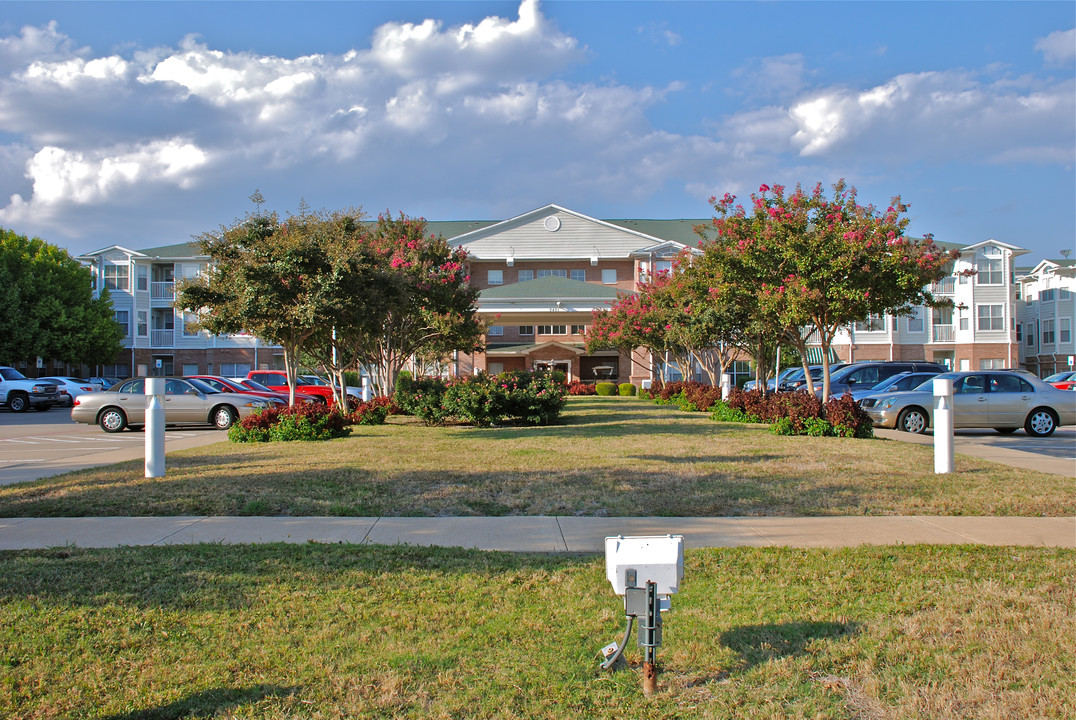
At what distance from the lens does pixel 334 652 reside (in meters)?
3.97

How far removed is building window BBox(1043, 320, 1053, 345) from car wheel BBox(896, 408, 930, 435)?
142 feet

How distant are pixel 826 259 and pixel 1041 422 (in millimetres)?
6945

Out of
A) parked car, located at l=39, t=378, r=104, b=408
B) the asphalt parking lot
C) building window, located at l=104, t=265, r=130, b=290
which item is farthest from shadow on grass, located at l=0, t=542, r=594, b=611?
building window, located at l=104, t=265, r=130, b=290

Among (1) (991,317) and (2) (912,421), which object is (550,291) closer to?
(2) (912,421)

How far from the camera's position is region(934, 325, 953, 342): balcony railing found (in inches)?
1964

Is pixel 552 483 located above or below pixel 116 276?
below

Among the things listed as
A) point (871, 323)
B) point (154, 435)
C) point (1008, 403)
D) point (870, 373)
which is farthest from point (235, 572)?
point (870, 373)

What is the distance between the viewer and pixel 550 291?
135ft

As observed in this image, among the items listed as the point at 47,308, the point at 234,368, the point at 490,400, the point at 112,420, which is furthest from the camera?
the point at 234,368

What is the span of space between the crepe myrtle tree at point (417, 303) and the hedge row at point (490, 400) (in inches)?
98.7

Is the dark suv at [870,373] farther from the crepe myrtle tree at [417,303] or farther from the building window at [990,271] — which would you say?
the building window at [990,271]

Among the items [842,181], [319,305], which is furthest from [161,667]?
[842,181]

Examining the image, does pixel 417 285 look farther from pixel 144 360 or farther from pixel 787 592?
pixel 144 360

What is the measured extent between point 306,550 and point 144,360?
52.2 m
